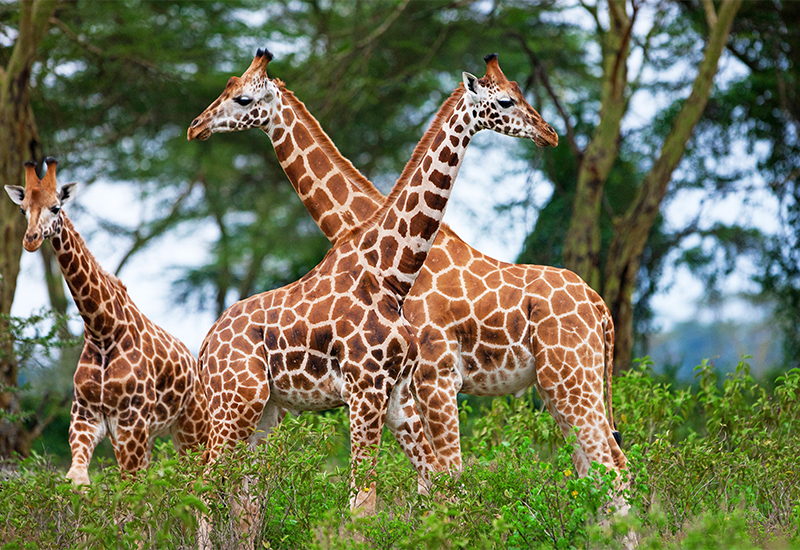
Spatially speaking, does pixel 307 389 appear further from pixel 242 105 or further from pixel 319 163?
pixel 242 105

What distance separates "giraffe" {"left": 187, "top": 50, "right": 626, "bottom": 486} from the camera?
513cm

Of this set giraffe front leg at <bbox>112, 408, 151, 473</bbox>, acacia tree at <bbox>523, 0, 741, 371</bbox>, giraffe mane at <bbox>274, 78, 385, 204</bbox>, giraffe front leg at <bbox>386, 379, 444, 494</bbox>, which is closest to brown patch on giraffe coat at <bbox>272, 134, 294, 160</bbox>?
giraffe mane at <bbox>274, 78, 385, 204</bbox>

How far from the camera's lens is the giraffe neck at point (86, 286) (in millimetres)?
4777

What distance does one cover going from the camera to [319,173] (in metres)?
5.41

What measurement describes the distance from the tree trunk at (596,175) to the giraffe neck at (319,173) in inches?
198

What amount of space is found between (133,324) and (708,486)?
13.0 ft

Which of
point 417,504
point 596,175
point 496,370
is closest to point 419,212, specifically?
point 496,370

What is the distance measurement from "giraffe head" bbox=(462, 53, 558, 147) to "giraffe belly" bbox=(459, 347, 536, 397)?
141cm

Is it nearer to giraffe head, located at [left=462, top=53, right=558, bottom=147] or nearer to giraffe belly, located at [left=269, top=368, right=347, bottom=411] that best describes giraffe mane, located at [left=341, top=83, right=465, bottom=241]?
giraffe head, located at [left=462, top=53, right=558, bottom=147]

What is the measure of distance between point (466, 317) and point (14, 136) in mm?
5557

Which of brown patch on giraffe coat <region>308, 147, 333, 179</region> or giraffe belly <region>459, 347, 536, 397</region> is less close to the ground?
brown patch on giraffe coat <region>308, 147, 333, 179</region>

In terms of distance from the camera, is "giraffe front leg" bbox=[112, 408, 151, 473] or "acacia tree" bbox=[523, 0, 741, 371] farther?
"acacia tree" bbox=[523, 0, 741, 371]

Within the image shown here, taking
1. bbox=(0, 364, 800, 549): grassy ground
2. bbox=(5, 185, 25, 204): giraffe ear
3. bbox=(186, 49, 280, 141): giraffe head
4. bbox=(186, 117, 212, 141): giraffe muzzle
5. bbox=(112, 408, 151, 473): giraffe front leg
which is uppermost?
bbox=(186, 49, 280, 141): giraffe head

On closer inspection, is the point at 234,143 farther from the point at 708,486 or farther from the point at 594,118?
the point at 708,486
